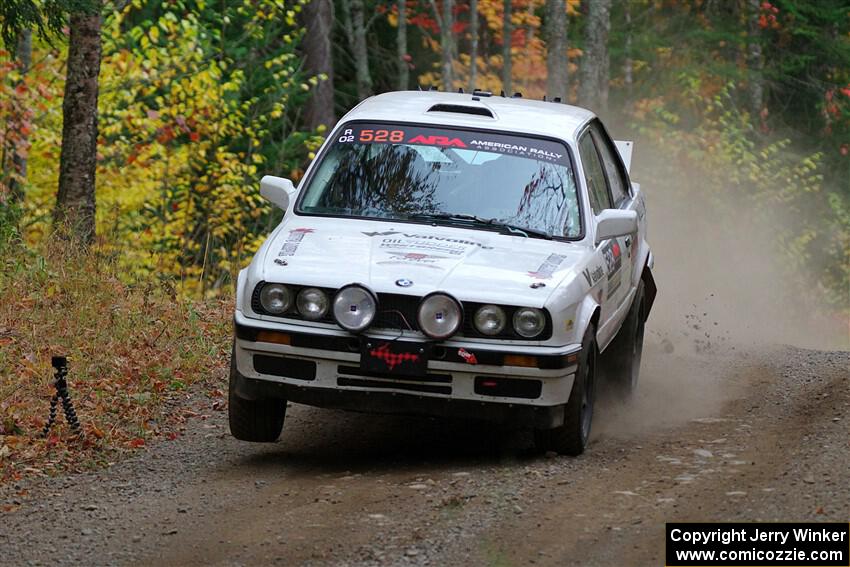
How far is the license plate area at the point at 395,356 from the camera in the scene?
268 inches

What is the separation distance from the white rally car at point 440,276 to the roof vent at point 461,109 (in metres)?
0.01

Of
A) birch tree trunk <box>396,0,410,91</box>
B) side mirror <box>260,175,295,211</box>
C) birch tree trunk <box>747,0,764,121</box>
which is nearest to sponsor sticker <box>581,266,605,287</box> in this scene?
side mirror <box>260,175,295,211</box>

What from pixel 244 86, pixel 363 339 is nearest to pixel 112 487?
pixel 363 339

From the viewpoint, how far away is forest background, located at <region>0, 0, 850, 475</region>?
1047cm

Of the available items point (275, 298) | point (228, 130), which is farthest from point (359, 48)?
point (275, 298)

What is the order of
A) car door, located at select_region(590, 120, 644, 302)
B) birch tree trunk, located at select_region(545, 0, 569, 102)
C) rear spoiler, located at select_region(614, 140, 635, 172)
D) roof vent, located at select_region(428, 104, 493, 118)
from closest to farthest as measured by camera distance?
roof vent, located at select_region(428, 104, 493, 118) → car door, located at select_region(590, 120, 644, 302) → rear spoiler, located at select_region(614, 140, 635, 172) → birch tree trunk, located at select_region(545, 0, 569, 102)

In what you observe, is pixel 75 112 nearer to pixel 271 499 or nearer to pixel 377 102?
pixel 377 102

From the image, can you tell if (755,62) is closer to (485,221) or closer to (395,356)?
(485,221)

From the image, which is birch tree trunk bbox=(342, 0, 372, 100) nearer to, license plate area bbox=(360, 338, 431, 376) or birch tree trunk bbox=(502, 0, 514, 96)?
birch tree trunk bbox=(502, 0, 514, 96)

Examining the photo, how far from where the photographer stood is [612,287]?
8.38 meters

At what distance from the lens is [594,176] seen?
28.6ft

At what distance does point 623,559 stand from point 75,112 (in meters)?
9.15

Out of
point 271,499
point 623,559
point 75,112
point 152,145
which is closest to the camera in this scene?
point 623,559

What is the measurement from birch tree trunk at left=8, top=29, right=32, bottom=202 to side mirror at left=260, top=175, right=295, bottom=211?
7.87 metres
